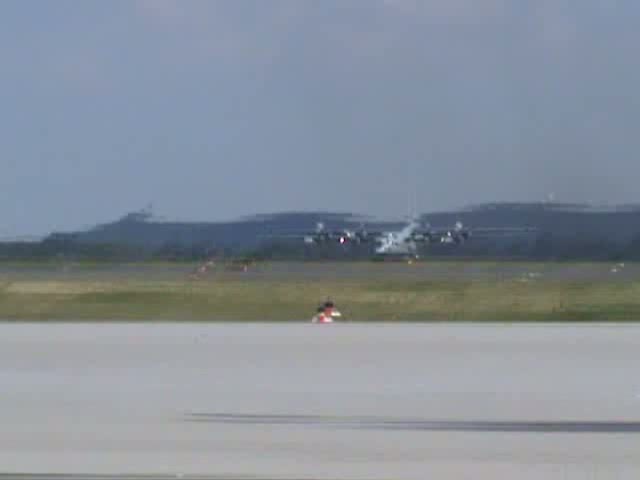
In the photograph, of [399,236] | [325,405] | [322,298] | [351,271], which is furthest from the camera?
[399,236]

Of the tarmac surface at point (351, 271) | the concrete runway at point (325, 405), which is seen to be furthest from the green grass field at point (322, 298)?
the concrete runway at point (325, 405)

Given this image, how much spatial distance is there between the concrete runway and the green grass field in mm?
7939

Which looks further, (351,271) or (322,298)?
(351,271)

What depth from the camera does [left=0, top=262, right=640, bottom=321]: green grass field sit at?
109 feet

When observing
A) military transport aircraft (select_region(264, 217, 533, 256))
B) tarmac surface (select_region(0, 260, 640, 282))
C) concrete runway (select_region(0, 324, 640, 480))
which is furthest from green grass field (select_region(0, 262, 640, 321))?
military transport aircraft (select_region(264, 217, 533, 256))

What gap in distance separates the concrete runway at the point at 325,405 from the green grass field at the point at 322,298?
7939 mm

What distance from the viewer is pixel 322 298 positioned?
1443 inches

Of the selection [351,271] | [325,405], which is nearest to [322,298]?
[351,271]

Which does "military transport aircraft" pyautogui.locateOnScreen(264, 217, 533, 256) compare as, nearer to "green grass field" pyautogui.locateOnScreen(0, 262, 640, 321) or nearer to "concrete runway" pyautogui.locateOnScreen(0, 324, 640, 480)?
"green grass field" pyautogui.locateOnScreen(0, 262, 640, 321)

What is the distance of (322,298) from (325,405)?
20378 mm

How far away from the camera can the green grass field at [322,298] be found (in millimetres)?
33375

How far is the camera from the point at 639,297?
3575 centimetres

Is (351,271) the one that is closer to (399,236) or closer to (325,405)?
(399,236)

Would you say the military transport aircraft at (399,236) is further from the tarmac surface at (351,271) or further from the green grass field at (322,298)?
the green grass field at (322,298)
